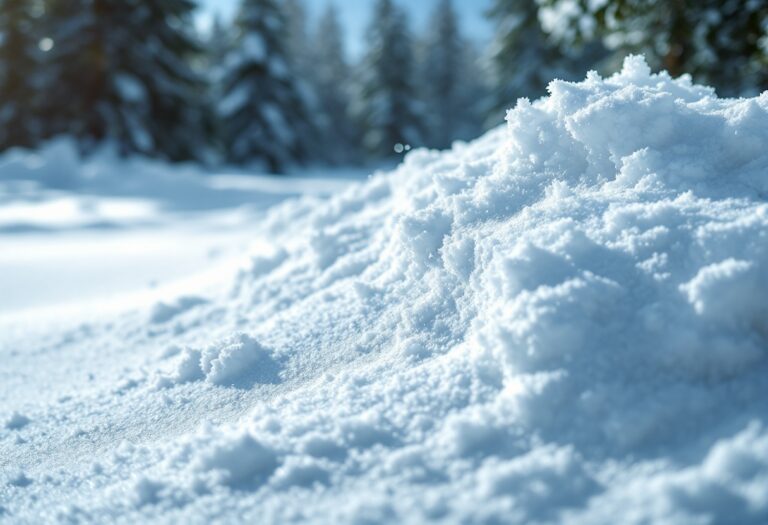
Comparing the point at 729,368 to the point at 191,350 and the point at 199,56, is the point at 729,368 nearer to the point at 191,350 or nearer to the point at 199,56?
the point at 191,350

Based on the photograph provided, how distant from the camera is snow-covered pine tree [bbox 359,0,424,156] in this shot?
75.9ft

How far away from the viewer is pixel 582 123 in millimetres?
1903

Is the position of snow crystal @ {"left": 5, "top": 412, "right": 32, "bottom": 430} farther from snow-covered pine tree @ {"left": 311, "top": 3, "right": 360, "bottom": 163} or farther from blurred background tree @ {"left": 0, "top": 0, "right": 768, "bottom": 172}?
snow-covered pine tree @ {"left": 311, "top": 3, "right": 360, "bottom": 163}

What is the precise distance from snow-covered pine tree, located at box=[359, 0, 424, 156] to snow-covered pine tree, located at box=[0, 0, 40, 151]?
37.8 ft

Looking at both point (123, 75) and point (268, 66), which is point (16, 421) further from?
point (268, 66)

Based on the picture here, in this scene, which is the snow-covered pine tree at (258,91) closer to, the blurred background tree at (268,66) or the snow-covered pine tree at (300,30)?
the blurred background tree at (268,66)

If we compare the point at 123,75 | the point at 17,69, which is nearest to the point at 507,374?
the point at 123,75

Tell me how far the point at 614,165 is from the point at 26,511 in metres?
1.90

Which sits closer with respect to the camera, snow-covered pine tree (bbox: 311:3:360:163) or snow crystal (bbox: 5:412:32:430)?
snow crystal (bbox: 5:412:32:430)

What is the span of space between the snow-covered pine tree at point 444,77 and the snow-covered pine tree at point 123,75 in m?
14.0

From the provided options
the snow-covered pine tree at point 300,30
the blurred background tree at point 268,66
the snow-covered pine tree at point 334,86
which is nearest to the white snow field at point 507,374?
the blurred background tree at point 268,66

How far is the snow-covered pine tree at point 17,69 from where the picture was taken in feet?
54.0

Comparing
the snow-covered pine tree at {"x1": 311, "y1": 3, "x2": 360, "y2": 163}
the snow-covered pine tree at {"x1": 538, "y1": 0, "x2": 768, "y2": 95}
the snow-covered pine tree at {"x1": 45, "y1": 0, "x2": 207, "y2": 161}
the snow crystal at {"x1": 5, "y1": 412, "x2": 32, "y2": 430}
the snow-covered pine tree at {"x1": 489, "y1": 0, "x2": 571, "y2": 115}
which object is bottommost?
the snow crystal at {"x1": 5, "y1": 412, "x2": 32, "y2": 430}

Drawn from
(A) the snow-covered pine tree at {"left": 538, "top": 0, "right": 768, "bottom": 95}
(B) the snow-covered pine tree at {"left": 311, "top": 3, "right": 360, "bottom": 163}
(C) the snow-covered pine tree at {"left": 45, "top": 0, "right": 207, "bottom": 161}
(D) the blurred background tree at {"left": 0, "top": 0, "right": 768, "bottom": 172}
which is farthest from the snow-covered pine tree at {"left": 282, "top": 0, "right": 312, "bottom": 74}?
(A) the snow-covered pine tree at {"left": 538, "top": 0, "right": 768, "bottom": 95}
